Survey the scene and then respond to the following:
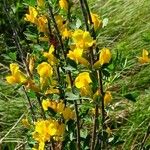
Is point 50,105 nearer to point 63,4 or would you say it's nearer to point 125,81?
point 63,4

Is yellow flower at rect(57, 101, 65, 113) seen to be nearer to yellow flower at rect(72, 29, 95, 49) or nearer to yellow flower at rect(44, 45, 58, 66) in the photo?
yellow flower at rect(44, 45, 58, 66)

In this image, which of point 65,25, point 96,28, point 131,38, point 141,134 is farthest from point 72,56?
point 131,38

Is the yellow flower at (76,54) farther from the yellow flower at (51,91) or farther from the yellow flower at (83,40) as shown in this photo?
the yellow flower at (51,91)

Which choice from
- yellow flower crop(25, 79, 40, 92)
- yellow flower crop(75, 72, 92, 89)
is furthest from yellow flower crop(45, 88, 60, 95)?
yellow flower crop(75, 72, 92, 89)

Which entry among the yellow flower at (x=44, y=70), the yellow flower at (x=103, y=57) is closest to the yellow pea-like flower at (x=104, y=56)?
the yellow flower at (x=103, y=57)

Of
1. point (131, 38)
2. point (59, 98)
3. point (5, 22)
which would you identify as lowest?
point (59, 98)

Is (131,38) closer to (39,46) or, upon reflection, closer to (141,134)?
(141,134)
